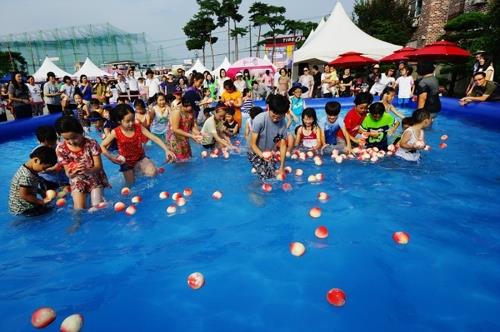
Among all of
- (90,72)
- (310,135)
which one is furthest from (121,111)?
(90,72)

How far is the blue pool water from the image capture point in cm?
285

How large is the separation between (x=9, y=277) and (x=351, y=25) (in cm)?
1819

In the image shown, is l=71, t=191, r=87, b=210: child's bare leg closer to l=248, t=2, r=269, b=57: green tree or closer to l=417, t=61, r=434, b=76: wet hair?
l=417, t=61, r=434, b=76: wet hair

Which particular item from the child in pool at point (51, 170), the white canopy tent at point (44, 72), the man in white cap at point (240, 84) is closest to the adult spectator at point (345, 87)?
the man in white cap at point (240, 84)

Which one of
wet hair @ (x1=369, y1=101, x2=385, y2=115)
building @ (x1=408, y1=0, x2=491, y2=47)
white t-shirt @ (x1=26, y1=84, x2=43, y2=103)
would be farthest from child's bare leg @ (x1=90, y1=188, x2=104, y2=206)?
building @ (x1=408, y1=0, x2=491, y2=47)

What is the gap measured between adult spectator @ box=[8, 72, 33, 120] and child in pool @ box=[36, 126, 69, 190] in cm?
775

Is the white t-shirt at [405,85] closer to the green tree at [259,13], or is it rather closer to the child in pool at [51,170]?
the child in pool at [51,170]

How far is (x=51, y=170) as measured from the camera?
178 inches

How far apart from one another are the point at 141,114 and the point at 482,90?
31.7ft

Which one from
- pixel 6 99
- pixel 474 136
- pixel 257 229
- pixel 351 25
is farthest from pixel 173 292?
pixel 351 25

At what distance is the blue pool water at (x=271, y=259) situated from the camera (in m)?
2.85

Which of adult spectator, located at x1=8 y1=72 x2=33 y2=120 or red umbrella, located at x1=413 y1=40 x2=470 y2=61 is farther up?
red umbrella, located at x1=413 y1=40 x2=470 y2=61

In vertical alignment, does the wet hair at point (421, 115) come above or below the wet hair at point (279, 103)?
below

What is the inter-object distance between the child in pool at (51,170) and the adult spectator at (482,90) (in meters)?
10.6
